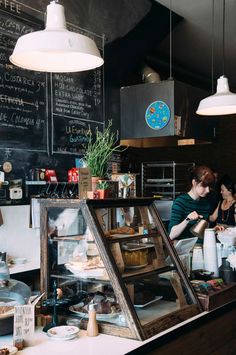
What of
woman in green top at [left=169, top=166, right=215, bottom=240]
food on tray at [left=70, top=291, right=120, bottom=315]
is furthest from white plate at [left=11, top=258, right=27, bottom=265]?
food on tray at [left=70, top=291, right=120, bottom=315]

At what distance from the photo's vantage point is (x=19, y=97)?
3918mm

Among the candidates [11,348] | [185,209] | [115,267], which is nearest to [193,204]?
[185,209]

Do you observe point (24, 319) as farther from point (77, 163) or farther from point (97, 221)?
point (77, 163)

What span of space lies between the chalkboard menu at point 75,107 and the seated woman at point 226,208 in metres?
1.88

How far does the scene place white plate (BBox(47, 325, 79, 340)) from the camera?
178cm

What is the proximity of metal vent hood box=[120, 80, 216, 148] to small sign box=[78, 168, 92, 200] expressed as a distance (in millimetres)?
3035

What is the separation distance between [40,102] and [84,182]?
7.43 feet

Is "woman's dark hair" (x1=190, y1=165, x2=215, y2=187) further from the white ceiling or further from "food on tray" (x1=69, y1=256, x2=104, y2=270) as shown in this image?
the white ceiling

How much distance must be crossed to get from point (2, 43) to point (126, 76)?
1.85 metres

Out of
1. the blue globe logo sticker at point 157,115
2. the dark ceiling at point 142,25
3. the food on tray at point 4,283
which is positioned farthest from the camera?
the blue globe logo sticker at point 157,115

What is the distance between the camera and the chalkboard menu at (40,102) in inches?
150

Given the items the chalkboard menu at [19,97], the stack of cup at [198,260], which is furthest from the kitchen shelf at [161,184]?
the stack of cup at [198,260]

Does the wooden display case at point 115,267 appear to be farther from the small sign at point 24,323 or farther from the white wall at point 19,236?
the white wall at point 19,236

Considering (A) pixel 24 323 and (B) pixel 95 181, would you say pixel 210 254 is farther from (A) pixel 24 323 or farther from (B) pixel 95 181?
(A) pixel 24 323
